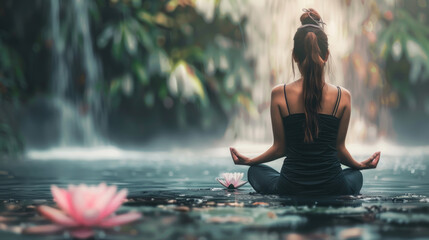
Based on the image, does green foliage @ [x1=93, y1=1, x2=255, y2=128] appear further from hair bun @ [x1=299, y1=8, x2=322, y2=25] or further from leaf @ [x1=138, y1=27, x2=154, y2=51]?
hair bun @ [x1=299, y1=8, x2=322, y2=25]

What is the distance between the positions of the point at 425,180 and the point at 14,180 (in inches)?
145

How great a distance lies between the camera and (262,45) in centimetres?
1447

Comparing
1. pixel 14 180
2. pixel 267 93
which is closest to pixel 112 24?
pixel 267 93

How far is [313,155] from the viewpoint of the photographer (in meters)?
4.44

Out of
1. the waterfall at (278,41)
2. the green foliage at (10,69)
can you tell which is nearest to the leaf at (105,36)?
the green foliage at (10,69)

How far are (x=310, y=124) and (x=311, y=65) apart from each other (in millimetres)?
344

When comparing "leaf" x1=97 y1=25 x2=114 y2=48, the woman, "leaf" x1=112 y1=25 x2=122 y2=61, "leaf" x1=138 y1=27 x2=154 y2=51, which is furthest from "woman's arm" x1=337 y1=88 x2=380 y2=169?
"leaf" x1=97 y1=25 x2=114 y2=48

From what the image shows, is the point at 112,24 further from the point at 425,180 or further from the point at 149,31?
the point at 425,180

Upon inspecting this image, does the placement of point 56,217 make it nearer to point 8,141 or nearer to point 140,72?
point 8,141

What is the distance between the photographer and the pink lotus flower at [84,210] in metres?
2.99

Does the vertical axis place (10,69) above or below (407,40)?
below

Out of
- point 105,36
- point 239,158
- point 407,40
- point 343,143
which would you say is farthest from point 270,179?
point 407,40

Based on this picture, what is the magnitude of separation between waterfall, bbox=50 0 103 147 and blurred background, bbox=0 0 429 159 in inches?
0.8

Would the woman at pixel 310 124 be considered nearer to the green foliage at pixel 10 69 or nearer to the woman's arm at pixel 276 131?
the woman's arm at pixel 276 131
